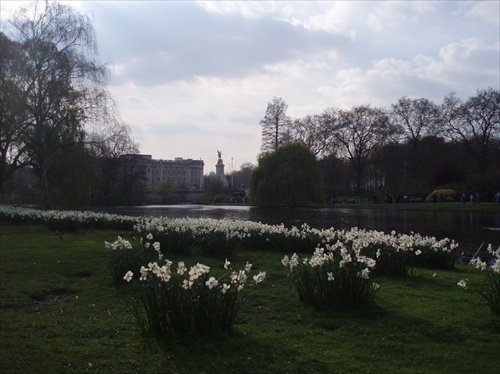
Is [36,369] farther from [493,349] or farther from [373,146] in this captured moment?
[373,146]

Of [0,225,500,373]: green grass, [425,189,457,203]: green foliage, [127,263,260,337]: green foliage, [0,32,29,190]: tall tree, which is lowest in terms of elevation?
[0,225,500,373]: green grass

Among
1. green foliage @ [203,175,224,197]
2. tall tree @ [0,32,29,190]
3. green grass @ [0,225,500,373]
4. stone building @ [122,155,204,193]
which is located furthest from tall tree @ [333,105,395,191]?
stone building @ [122,155,204,193]

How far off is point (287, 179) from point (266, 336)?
42750 millimetres

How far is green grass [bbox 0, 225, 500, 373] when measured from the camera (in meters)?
4.21

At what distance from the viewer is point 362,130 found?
226 ft

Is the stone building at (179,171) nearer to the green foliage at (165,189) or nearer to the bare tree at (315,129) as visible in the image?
the green foliage at (165,189)

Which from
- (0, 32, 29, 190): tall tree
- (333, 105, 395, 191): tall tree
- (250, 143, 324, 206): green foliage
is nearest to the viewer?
(0, 32, 29, 190): tall tree

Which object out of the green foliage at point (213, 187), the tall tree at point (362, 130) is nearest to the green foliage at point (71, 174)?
the tall tree at point (362, 130)

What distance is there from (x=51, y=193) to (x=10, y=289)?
25734 mm

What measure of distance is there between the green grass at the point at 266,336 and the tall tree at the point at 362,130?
202ft

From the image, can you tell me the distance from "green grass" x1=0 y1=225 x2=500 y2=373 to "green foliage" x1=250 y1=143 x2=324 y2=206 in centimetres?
3940

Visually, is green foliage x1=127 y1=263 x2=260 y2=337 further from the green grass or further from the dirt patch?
the dirt patch

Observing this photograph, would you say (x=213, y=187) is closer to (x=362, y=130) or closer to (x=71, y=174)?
(x=362, y=130)

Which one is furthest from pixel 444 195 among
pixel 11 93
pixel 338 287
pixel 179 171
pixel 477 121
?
pixel 179 171
